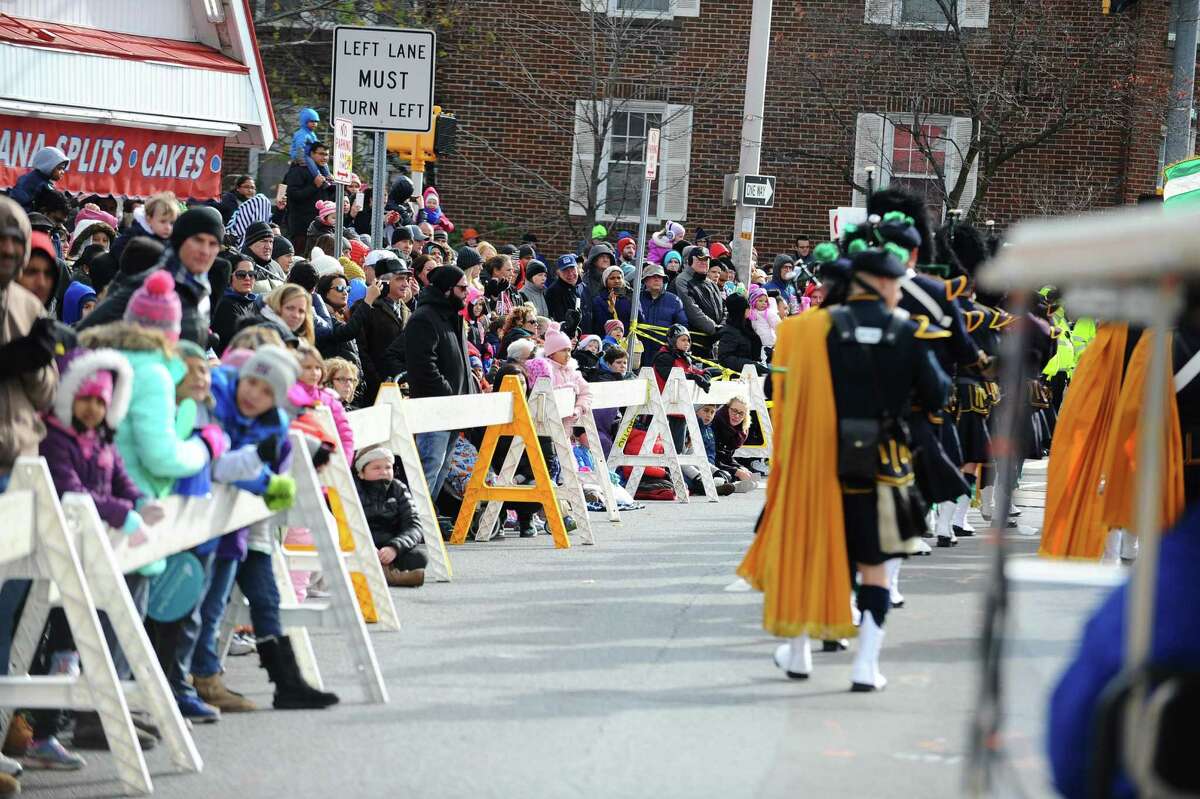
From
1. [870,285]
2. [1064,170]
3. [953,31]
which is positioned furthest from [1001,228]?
[870,285]

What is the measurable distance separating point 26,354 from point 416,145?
16.2 meters

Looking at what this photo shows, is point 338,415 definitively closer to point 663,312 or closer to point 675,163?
point 663,312

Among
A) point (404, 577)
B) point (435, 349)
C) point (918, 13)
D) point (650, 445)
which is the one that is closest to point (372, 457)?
point (404, 577)

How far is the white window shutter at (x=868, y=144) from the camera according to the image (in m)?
31.9

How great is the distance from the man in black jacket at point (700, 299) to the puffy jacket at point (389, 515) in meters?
9.48

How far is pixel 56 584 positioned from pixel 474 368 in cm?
884

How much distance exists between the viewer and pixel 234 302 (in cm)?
1201

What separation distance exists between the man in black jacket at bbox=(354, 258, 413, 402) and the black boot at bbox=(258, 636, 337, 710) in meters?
5.70

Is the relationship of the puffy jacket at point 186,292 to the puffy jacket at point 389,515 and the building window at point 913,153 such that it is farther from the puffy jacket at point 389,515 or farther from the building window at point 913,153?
the building window at point 913,153

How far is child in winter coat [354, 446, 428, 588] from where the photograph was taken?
1138 cm

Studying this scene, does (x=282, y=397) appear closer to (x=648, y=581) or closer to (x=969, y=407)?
(x=648, y=581)

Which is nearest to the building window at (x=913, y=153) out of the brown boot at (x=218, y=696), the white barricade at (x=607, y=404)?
the white barricade at (x=607, y=404)

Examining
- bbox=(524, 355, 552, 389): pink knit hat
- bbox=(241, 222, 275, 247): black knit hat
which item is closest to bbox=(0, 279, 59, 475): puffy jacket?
bbox=(241, 222, 275, 247): black knit hat

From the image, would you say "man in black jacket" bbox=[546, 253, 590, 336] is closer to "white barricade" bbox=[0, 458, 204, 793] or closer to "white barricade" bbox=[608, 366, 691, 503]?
"white barricade" bbox=[608, 366, 691, 503]
